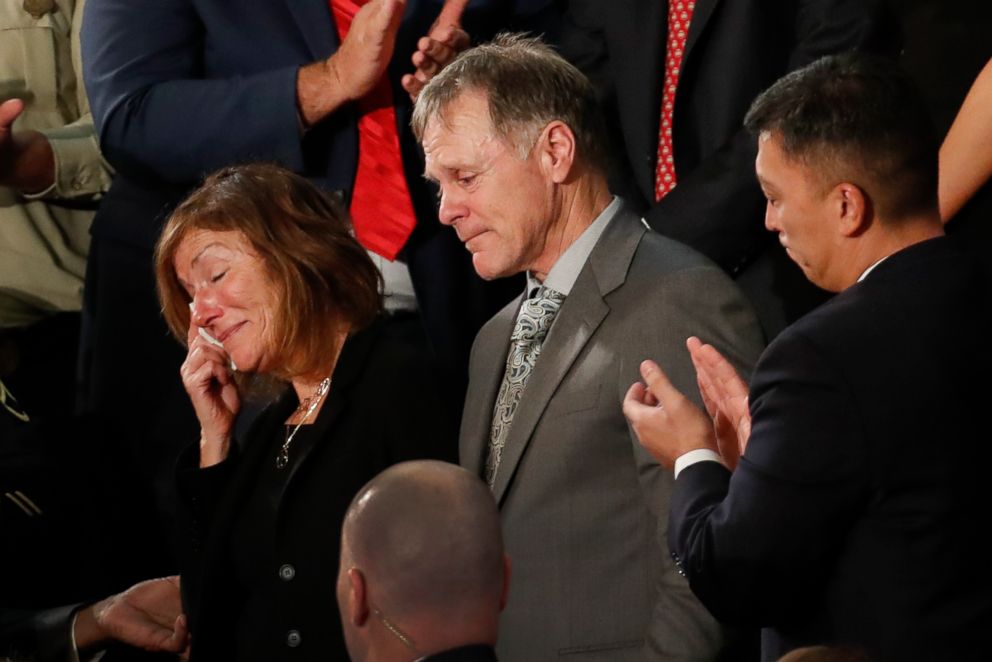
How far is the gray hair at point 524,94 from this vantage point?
2799 mm

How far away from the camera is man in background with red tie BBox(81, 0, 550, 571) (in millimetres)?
3457

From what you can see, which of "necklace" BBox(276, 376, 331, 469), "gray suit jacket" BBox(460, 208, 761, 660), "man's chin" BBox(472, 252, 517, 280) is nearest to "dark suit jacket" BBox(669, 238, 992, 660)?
"gray suit jacket" BBox(460, 208, 761, 660)

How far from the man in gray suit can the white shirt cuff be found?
185mm

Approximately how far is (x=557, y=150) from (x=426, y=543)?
1.04m

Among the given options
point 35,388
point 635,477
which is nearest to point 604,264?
point 635,477

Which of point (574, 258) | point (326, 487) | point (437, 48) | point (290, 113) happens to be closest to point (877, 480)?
point (574, 258)

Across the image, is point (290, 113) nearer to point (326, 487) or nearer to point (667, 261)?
point (326, 487)

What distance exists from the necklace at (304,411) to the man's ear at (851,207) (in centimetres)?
103

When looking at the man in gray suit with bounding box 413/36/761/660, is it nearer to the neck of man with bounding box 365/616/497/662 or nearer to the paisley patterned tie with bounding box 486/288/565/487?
the paisley patterned tie with bounding box 486/288/565/487

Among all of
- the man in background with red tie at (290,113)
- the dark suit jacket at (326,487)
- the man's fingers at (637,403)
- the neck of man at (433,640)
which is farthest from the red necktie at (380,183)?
the neck of man at (433,640)

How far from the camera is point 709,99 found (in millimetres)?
3322

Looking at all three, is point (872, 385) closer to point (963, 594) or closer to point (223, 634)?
point (963, 594)

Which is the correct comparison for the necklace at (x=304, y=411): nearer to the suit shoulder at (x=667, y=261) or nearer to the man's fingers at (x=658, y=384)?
the suit shoulder at (x=667, y=261)

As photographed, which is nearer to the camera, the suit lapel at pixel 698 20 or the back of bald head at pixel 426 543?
the back of bald head at pixel 426 543
